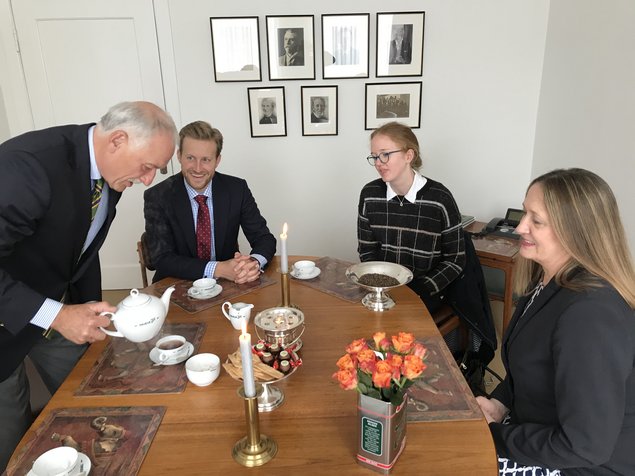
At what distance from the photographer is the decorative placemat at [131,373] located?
47.4 inches

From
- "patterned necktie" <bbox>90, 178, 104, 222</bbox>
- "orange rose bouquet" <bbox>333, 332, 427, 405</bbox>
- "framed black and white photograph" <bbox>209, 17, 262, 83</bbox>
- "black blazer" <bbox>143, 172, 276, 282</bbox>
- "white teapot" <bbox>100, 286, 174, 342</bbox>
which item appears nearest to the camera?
"orange rose bouquet" <bbox>333, 332, 427, 405</bbox>

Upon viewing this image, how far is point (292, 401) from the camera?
1.14 metres

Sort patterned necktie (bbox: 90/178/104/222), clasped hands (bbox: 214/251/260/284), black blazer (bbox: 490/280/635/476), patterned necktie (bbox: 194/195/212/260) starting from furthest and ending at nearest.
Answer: patterned necktie (bbox: 194/195/212/260)
clasped hands (bbox: 214/251/260/284)
patterned necktie (bbox: 90/178/104/222)
black blazer (bbox: 490/280/635/476)

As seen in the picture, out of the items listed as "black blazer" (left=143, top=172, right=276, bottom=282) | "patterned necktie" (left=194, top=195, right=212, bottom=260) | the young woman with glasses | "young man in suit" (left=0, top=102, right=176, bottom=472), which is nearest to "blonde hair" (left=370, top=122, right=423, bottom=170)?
the young woman with glasses

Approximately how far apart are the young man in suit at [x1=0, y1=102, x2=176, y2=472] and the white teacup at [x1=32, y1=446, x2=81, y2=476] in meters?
0.39

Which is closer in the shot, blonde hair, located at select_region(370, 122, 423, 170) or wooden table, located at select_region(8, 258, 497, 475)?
wooden table, located at select_region(8, 258, 497, 475)

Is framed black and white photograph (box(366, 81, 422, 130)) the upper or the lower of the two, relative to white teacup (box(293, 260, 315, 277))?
upper

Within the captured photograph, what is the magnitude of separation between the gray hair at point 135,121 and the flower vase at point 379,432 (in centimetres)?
101

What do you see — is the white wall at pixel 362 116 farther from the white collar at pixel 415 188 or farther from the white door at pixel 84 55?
the white collar at pixel 415 188

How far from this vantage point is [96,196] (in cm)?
160

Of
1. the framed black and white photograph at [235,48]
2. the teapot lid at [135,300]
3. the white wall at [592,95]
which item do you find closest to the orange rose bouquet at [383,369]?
the teapot lid at [135,300]

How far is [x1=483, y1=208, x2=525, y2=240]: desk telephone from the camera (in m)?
3.12

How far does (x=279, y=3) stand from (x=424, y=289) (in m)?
2.19

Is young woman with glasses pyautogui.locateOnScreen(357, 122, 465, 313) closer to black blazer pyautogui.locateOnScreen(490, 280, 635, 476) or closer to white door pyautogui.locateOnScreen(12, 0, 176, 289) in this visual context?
black blazer pyautogui.locateOnScreen(490, 280, 635, 476)
